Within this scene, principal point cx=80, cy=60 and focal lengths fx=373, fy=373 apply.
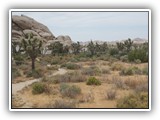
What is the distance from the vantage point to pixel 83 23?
451cm

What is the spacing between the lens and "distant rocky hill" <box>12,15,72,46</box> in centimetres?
445

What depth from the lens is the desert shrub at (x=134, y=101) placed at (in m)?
Result: 4.41

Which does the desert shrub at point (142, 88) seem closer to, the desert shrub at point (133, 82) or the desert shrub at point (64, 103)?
the desert shrub at point (133, 82)

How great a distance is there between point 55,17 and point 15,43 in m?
0.57

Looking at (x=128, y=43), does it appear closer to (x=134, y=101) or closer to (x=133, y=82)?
(x=133, y=82)

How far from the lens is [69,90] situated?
14.5 ft

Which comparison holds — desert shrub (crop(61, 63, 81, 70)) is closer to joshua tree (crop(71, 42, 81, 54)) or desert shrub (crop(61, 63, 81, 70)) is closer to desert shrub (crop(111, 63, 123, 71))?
joshua tree (crop(71, 42, 81, 54))

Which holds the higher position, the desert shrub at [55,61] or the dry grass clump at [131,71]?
the desert shrub at [55,61]

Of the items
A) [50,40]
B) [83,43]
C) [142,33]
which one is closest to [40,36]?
[50,40]

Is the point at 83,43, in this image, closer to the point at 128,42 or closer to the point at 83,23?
the point at 83,23

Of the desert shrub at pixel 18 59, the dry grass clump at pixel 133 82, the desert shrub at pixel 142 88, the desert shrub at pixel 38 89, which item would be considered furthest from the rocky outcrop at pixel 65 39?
the desert shrub at pixel 142 88

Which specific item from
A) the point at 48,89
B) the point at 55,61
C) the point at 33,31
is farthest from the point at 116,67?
the point at 33,31

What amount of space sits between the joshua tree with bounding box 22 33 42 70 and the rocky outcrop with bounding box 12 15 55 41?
0.20ft

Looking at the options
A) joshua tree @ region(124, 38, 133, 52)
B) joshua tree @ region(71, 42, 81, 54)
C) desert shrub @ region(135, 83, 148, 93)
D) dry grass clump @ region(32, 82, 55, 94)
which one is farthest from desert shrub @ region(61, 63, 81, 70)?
desert shrub @ region(135, 83, 148, 93)
